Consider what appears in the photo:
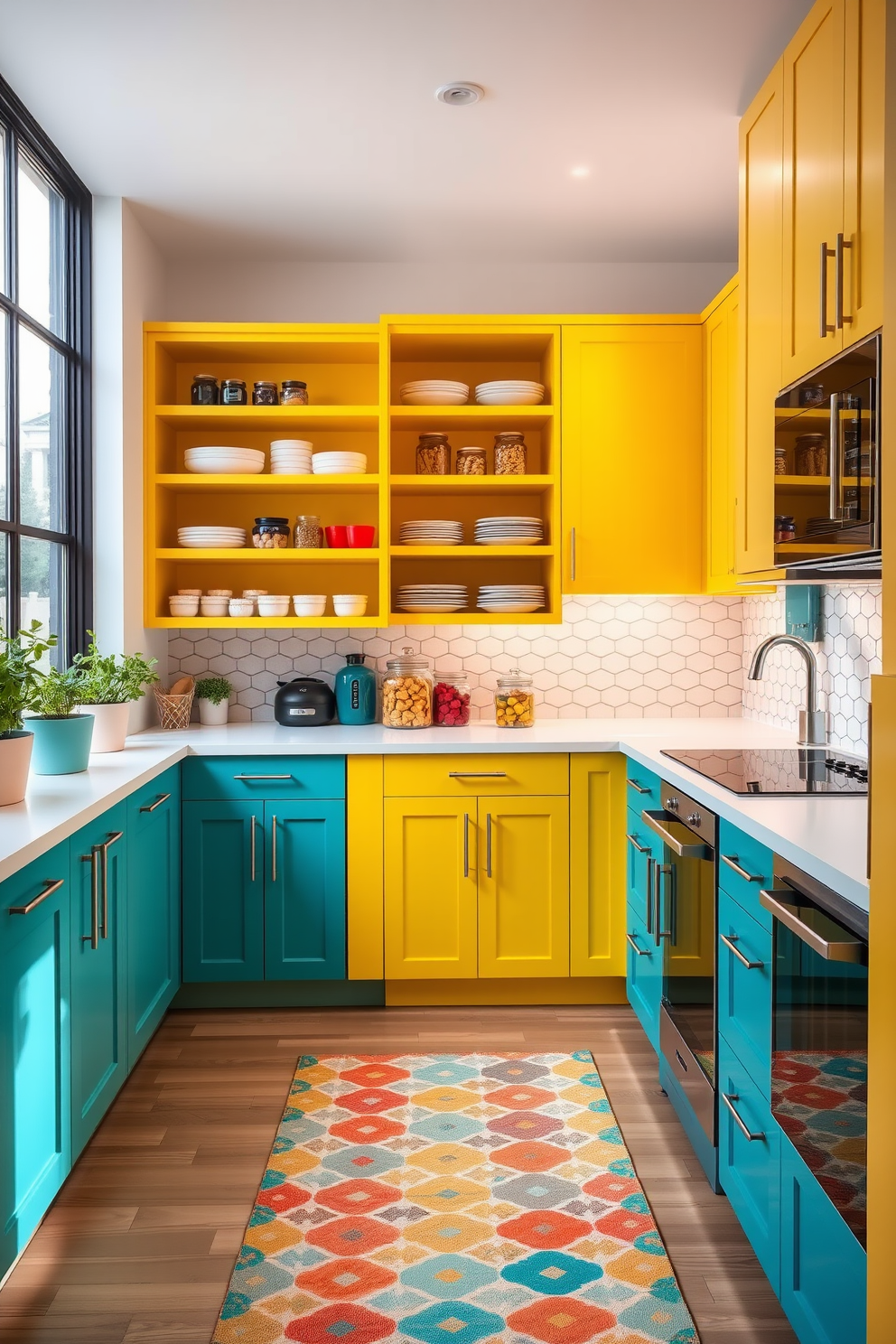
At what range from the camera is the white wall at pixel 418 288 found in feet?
12.7

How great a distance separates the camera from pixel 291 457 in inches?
142

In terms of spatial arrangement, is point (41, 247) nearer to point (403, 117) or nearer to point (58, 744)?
point (403, 117)

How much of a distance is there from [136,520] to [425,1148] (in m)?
2.28

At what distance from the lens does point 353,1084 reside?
9.11ft

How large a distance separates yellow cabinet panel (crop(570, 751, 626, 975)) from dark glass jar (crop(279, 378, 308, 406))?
1620 mm

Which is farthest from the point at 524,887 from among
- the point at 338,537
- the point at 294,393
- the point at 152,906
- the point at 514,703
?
the point at 294,393

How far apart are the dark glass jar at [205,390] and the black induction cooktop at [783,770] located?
6.76ft

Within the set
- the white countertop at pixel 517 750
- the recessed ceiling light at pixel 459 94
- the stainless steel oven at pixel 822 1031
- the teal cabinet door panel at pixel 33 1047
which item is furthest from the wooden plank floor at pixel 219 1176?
the recessed ceiling light at pixel 459 94

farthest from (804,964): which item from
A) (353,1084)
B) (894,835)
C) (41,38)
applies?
(41,38)

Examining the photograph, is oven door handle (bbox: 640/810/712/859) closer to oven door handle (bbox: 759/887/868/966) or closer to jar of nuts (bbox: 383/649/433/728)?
oven door handle (bbox: 759/887/868/966)

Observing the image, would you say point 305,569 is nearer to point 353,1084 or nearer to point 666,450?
point 666,450

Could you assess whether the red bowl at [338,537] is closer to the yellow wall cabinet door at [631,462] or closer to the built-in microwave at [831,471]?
the yellow wall cabinet door at [631,462]

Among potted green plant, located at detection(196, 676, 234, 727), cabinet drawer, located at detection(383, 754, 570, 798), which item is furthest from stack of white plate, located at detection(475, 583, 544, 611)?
potted green plant, located at detection(196, 676, 234, 727)

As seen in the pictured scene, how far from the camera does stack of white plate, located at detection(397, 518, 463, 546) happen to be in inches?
143
